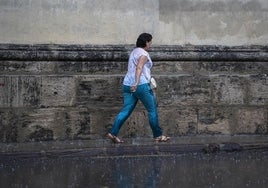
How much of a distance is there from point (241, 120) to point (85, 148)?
2.77 metres

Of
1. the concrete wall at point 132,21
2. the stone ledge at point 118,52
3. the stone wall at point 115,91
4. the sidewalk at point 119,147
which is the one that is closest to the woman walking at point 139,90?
the sidewalk at point 119,147

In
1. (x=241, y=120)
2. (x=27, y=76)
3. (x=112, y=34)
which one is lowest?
(x=241, y=120)

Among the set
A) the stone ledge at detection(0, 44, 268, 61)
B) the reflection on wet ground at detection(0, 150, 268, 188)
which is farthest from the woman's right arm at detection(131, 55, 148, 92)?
the reflection on wet ground at detection(0, 150, 268, 188)

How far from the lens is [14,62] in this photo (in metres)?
9.16

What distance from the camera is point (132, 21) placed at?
9641 mm

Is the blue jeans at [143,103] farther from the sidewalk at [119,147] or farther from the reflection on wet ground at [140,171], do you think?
the reflection on wet ground at [140,171]

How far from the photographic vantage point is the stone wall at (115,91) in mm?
9016

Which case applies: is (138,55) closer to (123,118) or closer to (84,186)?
(123,118)

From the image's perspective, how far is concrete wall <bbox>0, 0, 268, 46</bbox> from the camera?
9.34m

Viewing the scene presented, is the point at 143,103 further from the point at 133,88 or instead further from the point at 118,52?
the point at 118,52

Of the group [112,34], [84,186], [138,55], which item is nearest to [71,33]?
[112,34]

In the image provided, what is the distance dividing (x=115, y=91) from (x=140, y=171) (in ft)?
8.82

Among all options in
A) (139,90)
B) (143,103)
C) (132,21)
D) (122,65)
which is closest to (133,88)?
(139,90)

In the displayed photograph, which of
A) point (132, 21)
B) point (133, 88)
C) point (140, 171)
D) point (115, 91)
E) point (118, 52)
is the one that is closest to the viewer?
point (140, 171)
